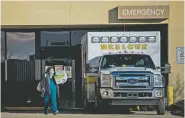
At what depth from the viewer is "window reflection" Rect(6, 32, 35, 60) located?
21.0m

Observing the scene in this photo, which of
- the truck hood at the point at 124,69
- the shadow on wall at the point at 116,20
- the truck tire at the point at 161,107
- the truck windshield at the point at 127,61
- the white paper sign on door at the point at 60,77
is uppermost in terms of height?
the shadow on wall at the point at 116,20

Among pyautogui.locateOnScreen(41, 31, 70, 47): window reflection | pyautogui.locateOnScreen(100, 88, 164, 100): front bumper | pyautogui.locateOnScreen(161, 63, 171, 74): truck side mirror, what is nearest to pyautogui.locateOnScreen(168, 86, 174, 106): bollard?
pyautogui.locateOnScreen(161, 63, 171, 74): truck side mirror

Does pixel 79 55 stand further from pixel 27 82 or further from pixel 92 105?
pixel 92 105

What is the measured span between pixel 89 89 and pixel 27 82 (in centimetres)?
Result: 529

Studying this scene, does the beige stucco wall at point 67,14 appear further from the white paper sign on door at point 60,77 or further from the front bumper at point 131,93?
the front bumper at point 131,93

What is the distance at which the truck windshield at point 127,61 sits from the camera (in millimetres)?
16000

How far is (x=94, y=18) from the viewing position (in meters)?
19.5

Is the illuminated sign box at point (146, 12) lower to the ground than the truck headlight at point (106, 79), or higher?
higher

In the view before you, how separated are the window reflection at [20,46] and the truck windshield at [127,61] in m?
5.92

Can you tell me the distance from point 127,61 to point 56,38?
5.90 m

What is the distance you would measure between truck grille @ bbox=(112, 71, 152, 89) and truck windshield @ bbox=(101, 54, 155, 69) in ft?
2.66

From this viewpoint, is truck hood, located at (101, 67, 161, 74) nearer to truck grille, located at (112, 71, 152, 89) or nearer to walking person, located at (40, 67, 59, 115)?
truck grille, located at (112, 71, 152, 89)

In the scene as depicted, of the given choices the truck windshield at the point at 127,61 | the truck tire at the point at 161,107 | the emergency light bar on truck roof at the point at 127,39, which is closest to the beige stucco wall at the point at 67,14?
the emergency light bar on truck roof at the point at 127,39

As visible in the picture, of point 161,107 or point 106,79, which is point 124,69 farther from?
point 161,107
